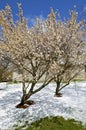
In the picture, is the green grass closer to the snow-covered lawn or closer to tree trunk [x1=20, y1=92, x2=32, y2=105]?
the snow-covered lawn

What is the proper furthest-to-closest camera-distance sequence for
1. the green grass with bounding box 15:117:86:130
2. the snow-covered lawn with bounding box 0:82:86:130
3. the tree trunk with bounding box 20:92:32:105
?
1. the tree trunk with bounding box 20:92:32:105
2. the snow-covered lawn with bounding box 0:82:86:130
3. the green grass with bounding box 15:117:86:130

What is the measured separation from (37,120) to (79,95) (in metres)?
5.91

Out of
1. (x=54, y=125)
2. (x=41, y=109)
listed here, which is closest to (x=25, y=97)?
(x=41, y=109)

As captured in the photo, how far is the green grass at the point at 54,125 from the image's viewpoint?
1018 centimetres

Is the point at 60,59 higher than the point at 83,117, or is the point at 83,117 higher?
the point at 60,59

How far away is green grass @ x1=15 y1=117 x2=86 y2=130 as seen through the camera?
10180 millimetres

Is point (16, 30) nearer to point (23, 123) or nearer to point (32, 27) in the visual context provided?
point (32, 27)

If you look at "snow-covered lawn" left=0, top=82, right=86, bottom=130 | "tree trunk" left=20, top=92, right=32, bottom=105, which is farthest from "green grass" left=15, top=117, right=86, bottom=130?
"tree trunk" left=20, top=92, right=32, bottom=105

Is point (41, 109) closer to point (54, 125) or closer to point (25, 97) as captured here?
point (25, 97)

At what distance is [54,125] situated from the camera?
10375 millimetres

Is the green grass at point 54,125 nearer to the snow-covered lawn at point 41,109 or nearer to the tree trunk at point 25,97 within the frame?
the snow-covered lawn at point 41,109

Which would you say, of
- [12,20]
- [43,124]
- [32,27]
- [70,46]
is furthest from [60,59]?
[43,124]

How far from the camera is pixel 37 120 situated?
35.8 ft

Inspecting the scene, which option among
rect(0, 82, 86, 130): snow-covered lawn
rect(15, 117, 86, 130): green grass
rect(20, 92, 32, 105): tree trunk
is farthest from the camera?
rect(20, 92, 32, 105): tree trunk
